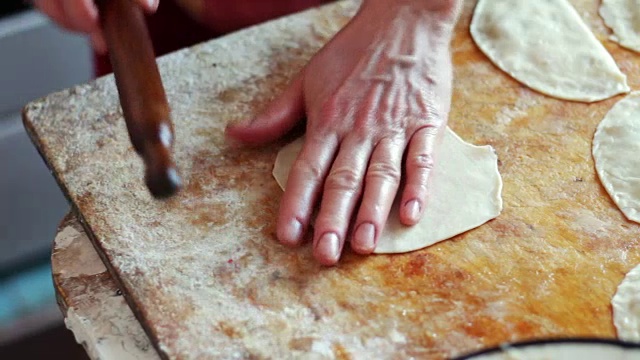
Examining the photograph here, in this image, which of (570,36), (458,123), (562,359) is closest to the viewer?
(562,359)

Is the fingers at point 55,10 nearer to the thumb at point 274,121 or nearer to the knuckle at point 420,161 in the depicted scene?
the thumb at point 274,121

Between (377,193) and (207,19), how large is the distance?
0.75m

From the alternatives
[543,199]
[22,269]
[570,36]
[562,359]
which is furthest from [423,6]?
[22,269]

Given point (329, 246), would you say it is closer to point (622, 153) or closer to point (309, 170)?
point (309, 170)

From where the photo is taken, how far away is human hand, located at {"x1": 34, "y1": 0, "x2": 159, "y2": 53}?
100cm

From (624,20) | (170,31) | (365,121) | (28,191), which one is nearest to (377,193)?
(365,121)

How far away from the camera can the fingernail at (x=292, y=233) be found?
42.5 inches

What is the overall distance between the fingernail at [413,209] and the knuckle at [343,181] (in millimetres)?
81

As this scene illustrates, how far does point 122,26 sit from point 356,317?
1.64 feet

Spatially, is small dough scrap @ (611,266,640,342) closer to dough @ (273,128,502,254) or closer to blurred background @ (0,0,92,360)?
dough @ (273,128,502,254)

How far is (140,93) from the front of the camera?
972 mm

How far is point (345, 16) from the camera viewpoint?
1524 millimetres

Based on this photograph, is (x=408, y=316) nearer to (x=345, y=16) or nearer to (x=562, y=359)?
(x=562, y=359)

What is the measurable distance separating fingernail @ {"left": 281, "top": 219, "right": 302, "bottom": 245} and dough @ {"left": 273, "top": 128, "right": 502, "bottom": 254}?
0.12 meters
